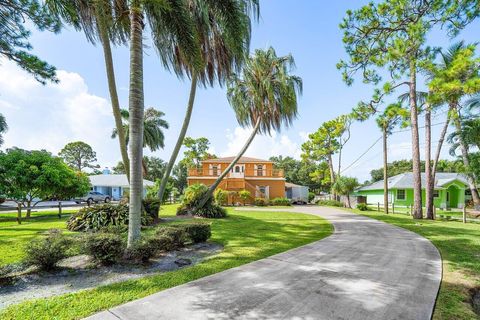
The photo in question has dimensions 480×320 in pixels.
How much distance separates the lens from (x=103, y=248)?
15.9 feet

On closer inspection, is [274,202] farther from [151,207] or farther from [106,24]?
[106,24]

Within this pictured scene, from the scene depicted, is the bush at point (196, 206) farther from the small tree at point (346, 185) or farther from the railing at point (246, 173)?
the small tree at point (346, 185)

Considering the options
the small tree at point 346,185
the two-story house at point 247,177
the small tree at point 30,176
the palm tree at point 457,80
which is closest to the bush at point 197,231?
the palm tree at point 457,80

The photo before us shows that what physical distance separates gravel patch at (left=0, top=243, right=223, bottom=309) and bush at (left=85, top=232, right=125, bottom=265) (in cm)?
18

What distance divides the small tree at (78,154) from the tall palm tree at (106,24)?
2075 inches

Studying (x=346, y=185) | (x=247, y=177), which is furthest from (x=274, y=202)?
(x=346, y=185)

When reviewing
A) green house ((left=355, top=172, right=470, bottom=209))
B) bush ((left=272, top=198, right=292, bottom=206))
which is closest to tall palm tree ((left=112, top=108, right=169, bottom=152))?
bush ((left=272, top=198, right=292, bottom=206))

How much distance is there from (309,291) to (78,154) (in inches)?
2484

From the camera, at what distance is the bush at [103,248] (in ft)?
15.9

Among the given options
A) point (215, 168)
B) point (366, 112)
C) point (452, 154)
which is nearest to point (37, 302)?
point (366, 112)

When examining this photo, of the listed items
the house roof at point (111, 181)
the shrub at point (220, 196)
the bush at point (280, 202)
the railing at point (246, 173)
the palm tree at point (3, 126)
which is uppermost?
the palm tree at point (3, 126)

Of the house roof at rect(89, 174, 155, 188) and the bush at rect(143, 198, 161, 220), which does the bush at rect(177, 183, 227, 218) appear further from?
the house roof at rect(89, 174, 155, 188)

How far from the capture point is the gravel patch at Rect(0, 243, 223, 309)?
3.76m

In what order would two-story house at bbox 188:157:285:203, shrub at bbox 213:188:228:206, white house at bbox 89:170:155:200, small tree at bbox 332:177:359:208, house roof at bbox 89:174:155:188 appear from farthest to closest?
white house at bbox 89:170:155:200 → house roof at bbox 89:174:155:188 → two-story house at bbox 188:157:285:203 → small tree at bbox 332:177:359:208 → shrub at bbox 213:188:228:206
